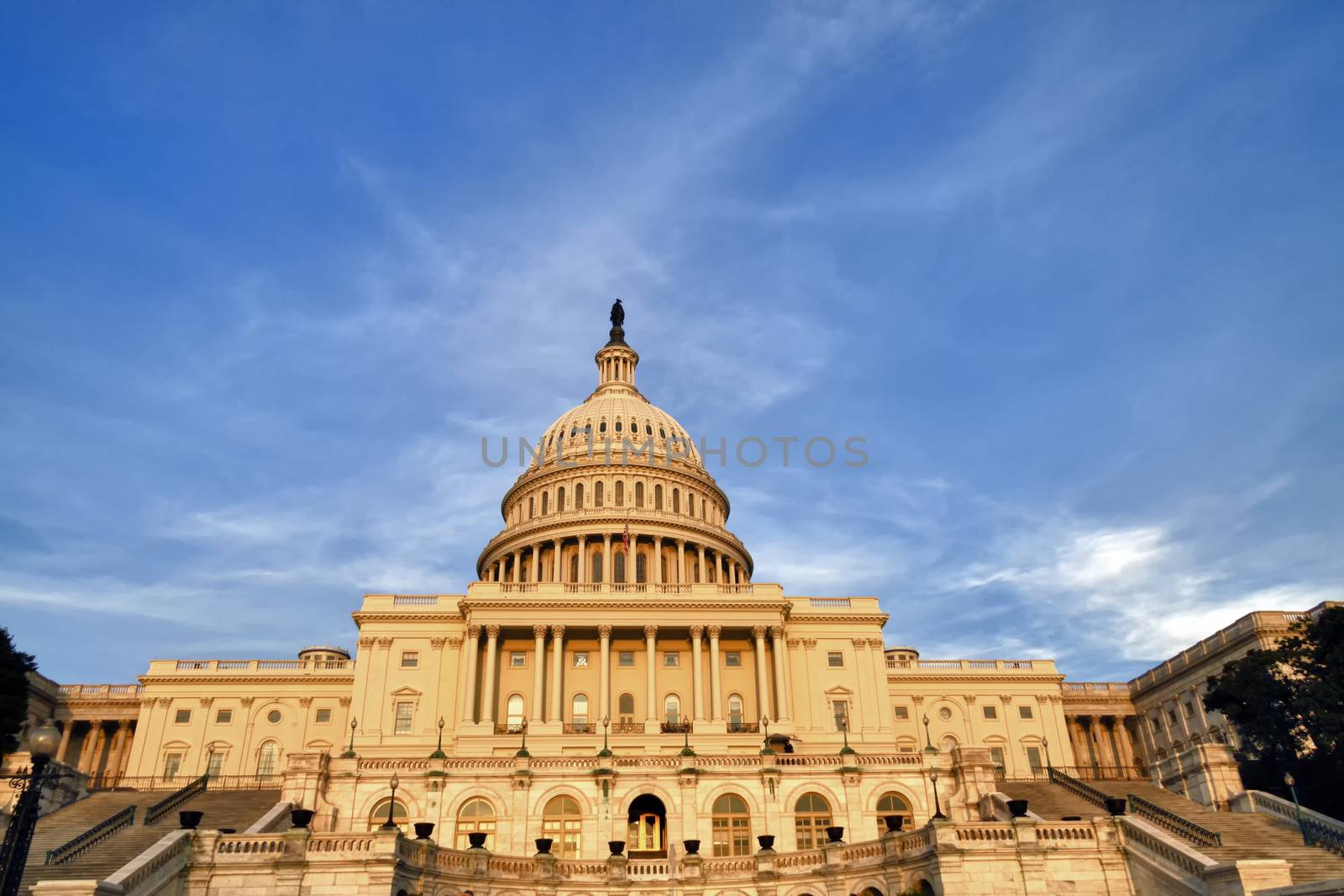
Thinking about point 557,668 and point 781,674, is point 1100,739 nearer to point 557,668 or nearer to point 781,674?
point 781,674

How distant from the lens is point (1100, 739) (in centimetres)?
9362

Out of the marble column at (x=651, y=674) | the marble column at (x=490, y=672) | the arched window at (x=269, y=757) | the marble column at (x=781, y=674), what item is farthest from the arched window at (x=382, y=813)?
the arched window at (x=269, y=757)

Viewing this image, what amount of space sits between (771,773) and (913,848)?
10.6 meters

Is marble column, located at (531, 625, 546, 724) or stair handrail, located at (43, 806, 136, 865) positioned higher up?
marble column, located at (531, 625, 546, 724)

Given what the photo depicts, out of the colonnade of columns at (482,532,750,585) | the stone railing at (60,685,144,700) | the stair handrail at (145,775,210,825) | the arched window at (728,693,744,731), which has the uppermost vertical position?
the colonnade of columns at (482,532,750,585)

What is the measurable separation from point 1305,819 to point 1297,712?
51.2 feet

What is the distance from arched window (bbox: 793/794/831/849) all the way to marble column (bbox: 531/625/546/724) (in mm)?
29513

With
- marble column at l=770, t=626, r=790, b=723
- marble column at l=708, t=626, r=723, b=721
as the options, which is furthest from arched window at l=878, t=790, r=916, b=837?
marble column at l=708, t=626, r=723, b=721

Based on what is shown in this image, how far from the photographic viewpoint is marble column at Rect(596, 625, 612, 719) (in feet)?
234

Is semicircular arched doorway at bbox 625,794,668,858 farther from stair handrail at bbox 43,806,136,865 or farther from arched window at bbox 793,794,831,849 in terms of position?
stair handrail at bbox 43,806,136,865

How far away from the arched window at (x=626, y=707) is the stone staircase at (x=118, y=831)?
26225 millimetres

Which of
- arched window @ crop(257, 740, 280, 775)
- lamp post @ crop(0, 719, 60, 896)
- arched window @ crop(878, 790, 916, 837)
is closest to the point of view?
lamp post @ crop(0, 719, 60, 896)

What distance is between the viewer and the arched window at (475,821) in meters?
42.3

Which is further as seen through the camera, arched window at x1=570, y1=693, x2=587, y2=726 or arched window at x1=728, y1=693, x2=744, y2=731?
arched window at x1=728, y1=693, x2=744, y2=731
